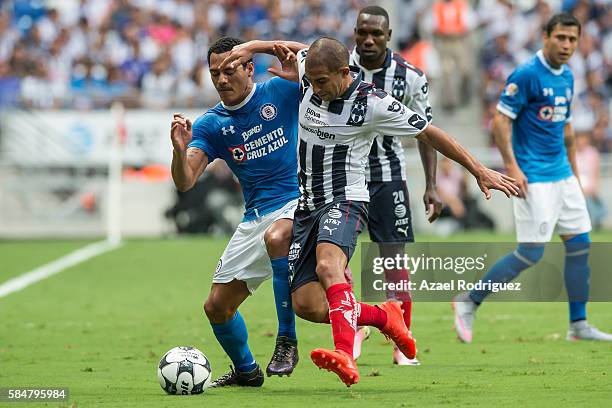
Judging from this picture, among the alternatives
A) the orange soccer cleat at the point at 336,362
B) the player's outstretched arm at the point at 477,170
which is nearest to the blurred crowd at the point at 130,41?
the player's outstretched arm at the point at 477,170

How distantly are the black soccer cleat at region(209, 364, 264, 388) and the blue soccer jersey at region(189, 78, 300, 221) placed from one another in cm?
99

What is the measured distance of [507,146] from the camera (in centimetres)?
1007

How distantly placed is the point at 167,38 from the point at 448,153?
62.1 feet

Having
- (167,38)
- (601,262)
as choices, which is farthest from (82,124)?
(601,262)

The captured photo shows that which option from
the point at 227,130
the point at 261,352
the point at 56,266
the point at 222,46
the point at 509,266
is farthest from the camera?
the point at 56,266

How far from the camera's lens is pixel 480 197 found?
2334 centimetres

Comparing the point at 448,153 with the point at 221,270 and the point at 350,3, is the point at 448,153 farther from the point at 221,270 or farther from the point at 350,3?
the point at 350,3

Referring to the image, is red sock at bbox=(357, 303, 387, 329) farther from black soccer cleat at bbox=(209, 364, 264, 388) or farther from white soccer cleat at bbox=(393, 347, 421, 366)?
white soccer cleat at bbox=(393, 347, 421, 366)

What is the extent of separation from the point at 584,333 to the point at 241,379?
11.2 ft

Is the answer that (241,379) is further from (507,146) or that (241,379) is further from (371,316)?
(507,146)

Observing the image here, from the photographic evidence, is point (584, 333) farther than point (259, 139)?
Yes

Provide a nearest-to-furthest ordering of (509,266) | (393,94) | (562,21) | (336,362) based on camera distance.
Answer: (336,362) → (393,94) → (562,21) → (509,266)

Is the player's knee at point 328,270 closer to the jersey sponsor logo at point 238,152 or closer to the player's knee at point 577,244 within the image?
the jersey sponsor logo at point 238,152

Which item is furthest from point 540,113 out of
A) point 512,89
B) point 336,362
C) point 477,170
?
point 336,362
